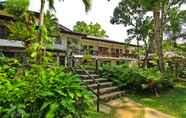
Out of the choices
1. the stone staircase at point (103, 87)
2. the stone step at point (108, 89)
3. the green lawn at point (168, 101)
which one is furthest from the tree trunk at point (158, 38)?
the stone step at point (108, 89)

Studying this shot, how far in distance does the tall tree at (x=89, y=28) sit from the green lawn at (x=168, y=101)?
1918 inches

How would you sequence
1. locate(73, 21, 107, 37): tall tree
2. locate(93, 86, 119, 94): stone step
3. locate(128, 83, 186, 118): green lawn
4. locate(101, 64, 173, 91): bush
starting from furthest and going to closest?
locate(73, 21, 107, 37): tall tree
locate(101, 64, 173, 91): bush
locate(93, 86, 119, 94): stone step
locate(128, 83, 186, 118): green lawn

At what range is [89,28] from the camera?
208 feet

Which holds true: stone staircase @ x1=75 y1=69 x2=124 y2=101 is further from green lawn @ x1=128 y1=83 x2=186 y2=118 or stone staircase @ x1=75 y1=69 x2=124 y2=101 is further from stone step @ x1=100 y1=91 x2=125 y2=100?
green lawn @ x1=128 y1=83 x2=186 y2=118

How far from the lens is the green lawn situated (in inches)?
450

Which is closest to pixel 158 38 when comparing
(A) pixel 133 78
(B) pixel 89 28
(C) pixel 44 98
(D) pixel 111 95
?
(A) pixel 133 78

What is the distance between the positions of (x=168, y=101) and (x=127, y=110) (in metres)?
3.14

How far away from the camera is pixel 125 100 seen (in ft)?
40.7

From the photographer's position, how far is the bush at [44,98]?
5.95m

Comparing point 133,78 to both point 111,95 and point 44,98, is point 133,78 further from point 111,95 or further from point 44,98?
point 44,98

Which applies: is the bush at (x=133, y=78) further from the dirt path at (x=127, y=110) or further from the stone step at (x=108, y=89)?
the dirt path at (x=127, y=110)

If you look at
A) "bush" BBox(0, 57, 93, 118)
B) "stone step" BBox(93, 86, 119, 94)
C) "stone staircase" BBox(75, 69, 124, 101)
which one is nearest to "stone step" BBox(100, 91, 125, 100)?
"stone staircase" BBox(75, 69, 124, 101)

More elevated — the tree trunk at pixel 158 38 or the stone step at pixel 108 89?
the tree trunk at pixel 158 38

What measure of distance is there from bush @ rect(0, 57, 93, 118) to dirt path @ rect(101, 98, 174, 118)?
3307mm
